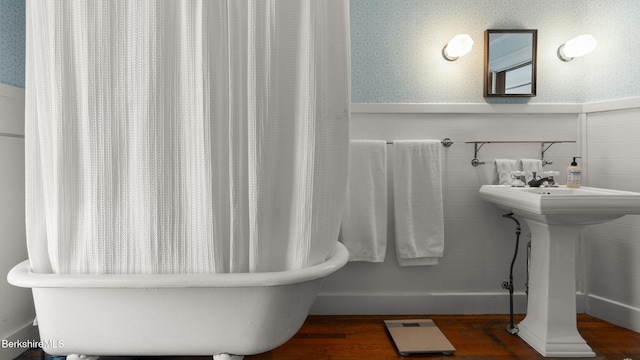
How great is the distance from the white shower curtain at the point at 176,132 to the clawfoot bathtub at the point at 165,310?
0.18 feet

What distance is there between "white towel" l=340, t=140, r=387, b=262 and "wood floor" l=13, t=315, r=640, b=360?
0.38 metres

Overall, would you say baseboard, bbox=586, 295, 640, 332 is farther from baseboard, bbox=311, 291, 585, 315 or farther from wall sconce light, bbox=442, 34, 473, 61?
wall sconce light, bbox=442, 34, 473, 61

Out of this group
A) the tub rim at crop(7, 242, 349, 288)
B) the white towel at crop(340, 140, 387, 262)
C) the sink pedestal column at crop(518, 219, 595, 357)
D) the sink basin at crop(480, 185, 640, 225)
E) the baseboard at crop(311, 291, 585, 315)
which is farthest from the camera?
the baseboard at crop(311, 291, 585, 315)

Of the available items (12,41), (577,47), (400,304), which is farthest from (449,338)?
(12,41)

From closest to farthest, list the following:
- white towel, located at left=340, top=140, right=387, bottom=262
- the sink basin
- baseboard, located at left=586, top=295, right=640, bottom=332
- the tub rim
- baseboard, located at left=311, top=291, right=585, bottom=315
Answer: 1. the tub rim
2. the sink basin
3. baseboard, located at left=586, top=295, right=640, bottom=332
4. white towel, located at left=340, top=140, right=387, bottom=262
5. baseboard, located at left=311, top=291, right=585, bottom=315

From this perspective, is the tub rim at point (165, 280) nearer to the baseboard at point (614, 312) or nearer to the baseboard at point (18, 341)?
the baseboard at point (18, 341)

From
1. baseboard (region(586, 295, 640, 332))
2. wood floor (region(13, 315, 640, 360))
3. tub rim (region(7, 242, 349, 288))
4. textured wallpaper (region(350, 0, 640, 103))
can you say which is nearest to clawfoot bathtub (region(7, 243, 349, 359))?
tub rim (region(7, 242, 349, 288))

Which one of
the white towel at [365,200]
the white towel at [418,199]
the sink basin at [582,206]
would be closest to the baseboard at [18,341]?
the white towel at [365,200]

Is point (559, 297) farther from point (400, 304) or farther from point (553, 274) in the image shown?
point (400, 304)

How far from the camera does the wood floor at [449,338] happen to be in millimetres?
1790

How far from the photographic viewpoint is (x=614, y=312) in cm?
213

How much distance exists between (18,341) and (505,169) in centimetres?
254

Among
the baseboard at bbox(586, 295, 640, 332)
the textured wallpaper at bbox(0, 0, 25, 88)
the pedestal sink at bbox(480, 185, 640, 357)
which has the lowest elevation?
the baseboard at bbox(586, 295, 640, 332)

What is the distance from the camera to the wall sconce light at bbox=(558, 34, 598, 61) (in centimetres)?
Answer: 217
